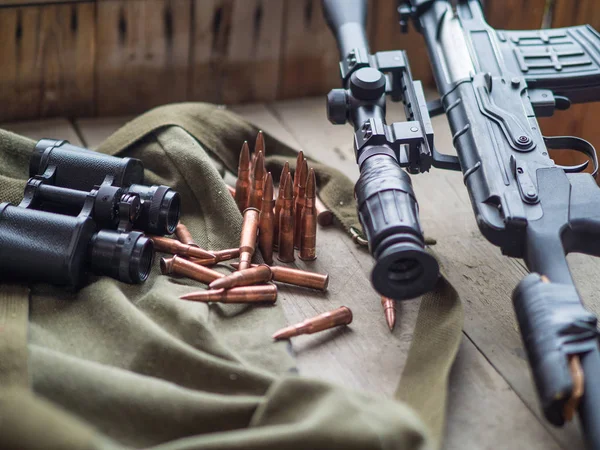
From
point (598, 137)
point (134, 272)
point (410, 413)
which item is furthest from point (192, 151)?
point (598, 137)

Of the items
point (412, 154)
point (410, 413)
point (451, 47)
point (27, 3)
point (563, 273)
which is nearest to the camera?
point (410, 413)

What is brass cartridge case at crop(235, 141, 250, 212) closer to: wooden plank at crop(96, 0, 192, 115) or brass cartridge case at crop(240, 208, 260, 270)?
brass cartridge case at crop(240, 208, 260, 270)

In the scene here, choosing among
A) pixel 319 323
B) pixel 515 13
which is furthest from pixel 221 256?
pixel 515 13

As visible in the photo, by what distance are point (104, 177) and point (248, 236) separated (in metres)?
0.35

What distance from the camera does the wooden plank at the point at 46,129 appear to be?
2.36 meters

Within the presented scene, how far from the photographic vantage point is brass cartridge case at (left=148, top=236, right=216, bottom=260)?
1809 millimetres

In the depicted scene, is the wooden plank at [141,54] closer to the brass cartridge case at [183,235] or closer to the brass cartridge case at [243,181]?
the brass cartridge case at [243,181]

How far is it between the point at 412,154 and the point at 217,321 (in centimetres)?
57

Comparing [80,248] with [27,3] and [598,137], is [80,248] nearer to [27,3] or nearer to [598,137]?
[27,3]

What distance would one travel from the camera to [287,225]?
1856mm

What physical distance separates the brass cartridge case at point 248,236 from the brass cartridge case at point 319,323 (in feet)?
0.70

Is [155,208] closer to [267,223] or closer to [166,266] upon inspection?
[166,266]

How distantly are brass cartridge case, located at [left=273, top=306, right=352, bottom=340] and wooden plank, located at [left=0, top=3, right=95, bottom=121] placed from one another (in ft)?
3.98

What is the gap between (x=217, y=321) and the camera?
5.41 feet
